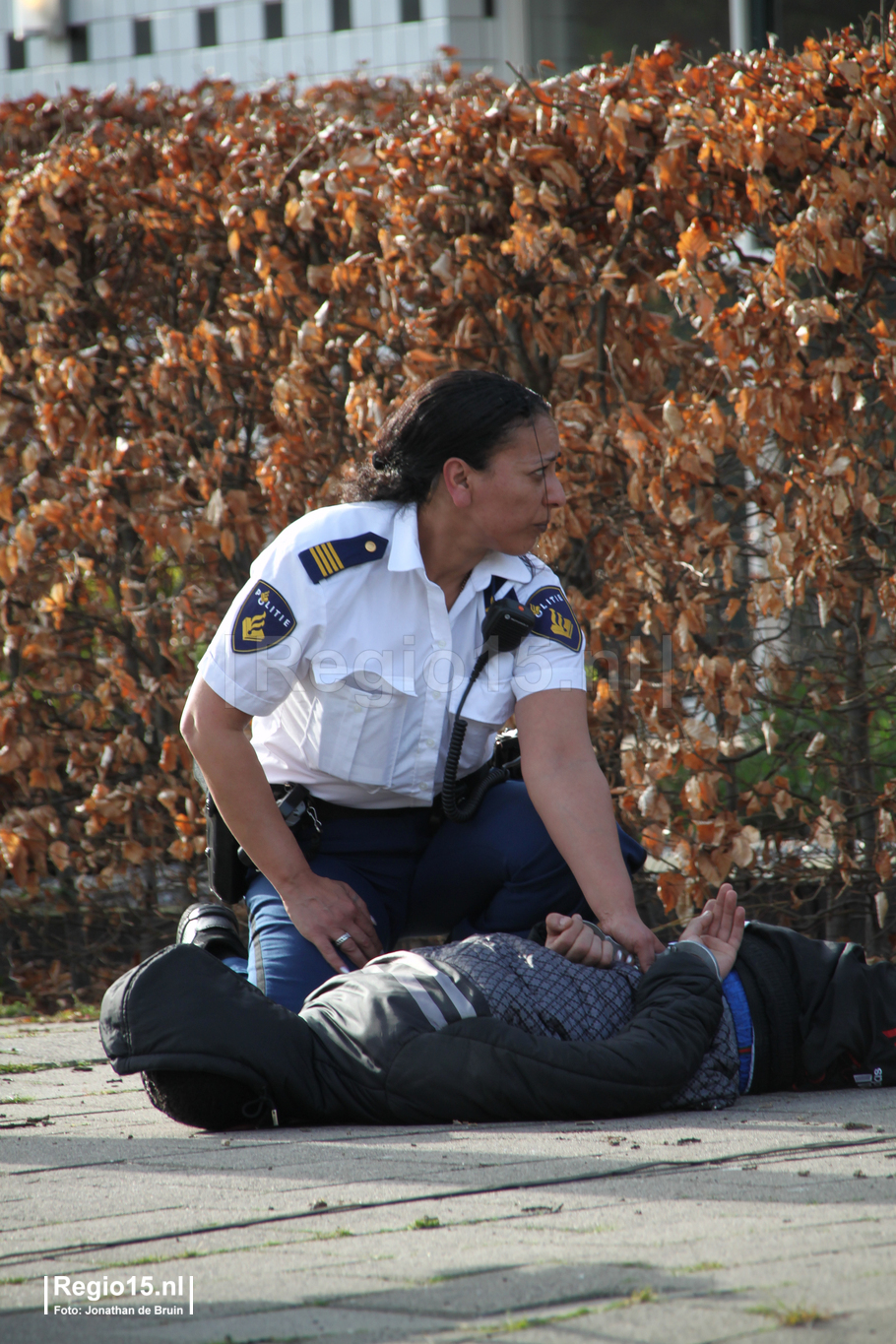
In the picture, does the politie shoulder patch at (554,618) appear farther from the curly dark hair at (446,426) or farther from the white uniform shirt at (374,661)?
the curly dark hair at (446,426)

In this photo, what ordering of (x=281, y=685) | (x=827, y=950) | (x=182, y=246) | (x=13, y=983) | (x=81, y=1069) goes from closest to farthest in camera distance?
(x=827, y=950) → (x=281, y=685) → (x=81, y=1069) → (x=182, y=246) → (x=13, y=983)

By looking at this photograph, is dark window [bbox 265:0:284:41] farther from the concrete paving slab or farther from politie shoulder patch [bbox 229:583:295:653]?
the concrete paving slab

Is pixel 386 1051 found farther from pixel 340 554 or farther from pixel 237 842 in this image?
pixel 340 554

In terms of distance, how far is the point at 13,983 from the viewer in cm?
466

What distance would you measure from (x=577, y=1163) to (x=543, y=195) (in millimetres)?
2371

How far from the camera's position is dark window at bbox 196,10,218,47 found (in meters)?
19.5

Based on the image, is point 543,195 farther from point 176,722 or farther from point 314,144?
point 176,722

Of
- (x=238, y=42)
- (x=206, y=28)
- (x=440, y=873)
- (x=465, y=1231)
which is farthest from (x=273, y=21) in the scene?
(x=465, y=1231)

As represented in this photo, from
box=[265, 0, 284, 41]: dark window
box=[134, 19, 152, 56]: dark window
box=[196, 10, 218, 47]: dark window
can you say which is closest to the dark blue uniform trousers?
box=[265, 0, 284, 41]: dark window

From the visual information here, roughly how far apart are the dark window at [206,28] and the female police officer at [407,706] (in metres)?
18.5

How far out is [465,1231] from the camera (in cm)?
165

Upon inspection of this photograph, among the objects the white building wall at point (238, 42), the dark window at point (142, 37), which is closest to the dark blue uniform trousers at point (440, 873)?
the white building wall at point (238, 42)

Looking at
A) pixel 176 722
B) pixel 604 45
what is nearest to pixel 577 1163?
pixel 176 722

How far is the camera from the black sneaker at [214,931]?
9.84 ft
